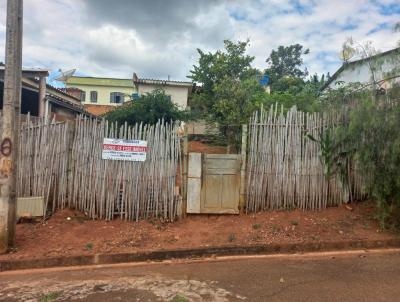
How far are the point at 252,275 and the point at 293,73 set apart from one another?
151 feet

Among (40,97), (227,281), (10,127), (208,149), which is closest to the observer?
(227,281)

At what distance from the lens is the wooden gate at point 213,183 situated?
7.04m

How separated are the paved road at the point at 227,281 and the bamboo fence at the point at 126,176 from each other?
1.57 m

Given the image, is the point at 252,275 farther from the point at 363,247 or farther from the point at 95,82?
the point at 95,82

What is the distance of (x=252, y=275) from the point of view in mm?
4781

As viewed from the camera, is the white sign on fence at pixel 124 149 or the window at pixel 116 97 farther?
the window at pixel 116 97

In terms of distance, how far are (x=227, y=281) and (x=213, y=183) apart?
2.74m

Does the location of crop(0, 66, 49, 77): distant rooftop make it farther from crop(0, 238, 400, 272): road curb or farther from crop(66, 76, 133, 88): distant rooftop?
crop(66, 76, 133, 88): distant rooftop

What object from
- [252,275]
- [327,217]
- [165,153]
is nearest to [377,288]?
[252,275]

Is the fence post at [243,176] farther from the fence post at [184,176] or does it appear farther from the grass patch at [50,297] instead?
the grass patch at [50,297]

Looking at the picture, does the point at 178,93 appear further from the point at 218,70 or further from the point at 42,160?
the point at 42,160

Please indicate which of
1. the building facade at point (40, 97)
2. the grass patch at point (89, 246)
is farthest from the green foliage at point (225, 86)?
the grass patch at point (89, 246)

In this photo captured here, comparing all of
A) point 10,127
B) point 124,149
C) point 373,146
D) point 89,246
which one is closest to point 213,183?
point 124,149

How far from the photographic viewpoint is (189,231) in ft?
21.5
